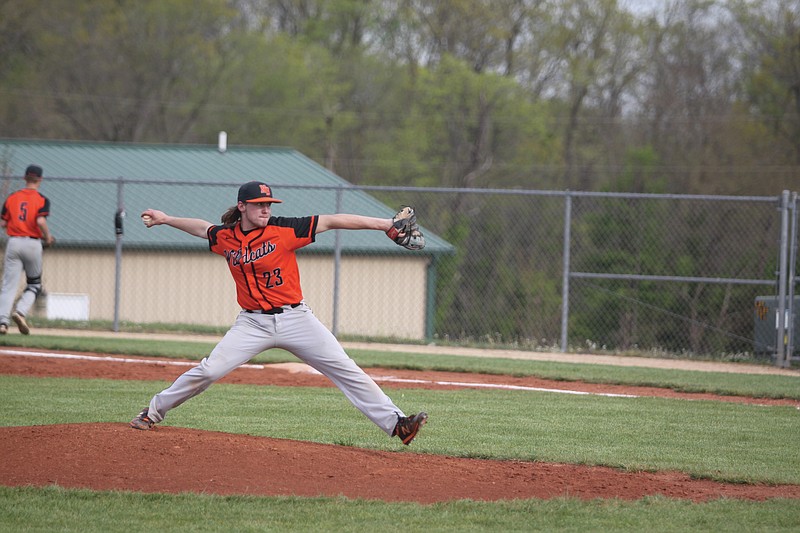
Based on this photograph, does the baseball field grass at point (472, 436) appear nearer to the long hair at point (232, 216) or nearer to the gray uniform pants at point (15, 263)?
the gray uniform pants at point (15, 263)

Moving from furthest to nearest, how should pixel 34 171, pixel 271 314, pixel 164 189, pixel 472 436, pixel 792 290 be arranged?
pixel 164 189, pixel 792 290, pixel 34 171, pixel 472 436, pixel 271 314

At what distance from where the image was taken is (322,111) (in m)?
41.7

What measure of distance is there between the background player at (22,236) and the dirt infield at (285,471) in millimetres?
5921

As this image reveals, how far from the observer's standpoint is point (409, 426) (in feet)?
22.2

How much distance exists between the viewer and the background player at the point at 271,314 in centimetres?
677

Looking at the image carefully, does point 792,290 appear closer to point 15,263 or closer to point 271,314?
point 271,314

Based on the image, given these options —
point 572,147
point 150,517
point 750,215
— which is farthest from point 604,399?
point 572,147

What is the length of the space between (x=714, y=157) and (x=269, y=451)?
103 feet

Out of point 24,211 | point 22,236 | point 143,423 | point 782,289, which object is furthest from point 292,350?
point 782,289

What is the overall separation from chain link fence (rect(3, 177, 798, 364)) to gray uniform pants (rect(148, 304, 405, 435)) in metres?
13.0

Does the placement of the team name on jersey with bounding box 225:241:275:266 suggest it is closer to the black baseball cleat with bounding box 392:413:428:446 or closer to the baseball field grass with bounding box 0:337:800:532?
the black baseball cleat with bounding box 392:413:428:446

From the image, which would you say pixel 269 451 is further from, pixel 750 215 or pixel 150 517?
pixel 750 215

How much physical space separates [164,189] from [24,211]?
13.3m

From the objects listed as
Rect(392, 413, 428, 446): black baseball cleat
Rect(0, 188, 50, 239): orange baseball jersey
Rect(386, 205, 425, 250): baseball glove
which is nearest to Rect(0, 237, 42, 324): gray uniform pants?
Rect(0, 188, 50, 239): orange baseball jersey
